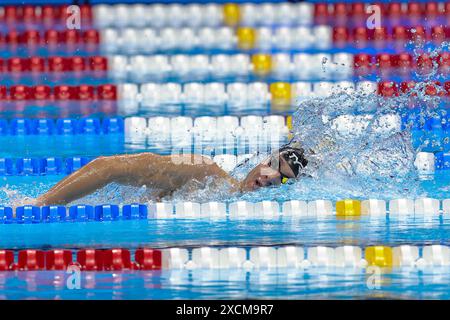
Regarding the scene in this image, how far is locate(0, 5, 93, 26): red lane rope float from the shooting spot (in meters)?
9.91

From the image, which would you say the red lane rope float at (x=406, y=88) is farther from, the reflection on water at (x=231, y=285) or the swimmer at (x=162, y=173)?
the reflection on water at (x=231, y=285)

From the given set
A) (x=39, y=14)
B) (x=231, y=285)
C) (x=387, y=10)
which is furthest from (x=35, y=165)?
(x=387, y=10)

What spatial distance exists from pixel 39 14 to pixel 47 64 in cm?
91

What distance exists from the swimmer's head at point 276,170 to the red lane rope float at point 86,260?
100cm

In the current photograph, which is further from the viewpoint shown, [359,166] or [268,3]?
[268,3]

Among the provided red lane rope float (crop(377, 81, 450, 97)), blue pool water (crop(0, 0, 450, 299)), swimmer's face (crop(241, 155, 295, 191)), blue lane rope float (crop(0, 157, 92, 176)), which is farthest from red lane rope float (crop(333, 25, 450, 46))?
swimmer's face (crop(241, 155, 295, 191))

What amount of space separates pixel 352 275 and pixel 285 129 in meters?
3.11

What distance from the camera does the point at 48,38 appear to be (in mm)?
9625

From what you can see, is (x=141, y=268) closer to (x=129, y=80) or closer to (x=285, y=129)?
(x=285, y=129)

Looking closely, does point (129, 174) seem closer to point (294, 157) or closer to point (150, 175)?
point (150, 175)

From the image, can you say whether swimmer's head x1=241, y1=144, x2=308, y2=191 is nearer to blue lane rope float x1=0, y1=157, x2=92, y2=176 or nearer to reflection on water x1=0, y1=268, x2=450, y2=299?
reflection on water x1=0, y1=268, x2=450, y2=299

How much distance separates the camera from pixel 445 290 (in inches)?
180

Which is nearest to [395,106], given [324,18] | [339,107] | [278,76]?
[339,107]

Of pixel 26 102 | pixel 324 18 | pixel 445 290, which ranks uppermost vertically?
pixel 324 18
